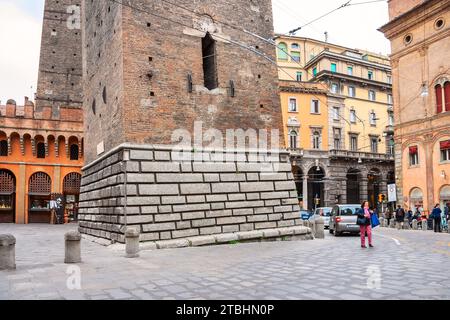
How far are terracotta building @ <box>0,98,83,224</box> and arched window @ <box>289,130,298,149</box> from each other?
19976 millimetres

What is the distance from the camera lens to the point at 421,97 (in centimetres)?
2897

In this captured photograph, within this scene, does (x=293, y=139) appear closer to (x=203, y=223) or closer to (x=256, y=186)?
(x=256, y=186)

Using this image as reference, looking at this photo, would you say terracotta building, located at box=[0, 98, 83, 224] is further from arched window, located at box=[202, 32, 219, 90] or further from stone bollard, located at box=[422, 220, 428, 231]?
stone bollard, located at box=[422, 220, 428, 231]

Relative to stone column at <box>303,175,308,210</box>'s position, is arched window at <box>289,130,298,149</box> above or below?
above

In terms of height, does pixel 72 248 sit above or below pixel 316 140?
below

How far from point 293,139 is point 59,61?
2234cm

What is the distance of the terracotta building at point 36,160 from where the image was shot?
2912 centimetres

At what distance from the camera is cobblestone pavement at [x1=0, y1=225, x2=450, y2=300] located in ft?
18.5

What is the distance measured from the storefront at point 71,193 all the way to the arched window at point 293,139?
20.3 m

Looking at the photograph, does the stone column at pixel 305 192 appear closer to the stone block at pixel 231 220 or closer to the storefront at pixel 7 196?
the storefront at pixel 7 196

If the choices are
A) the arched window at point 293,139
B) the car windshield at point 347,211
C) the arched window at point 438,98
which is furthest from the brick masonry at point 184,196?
the arched window at point 293,139

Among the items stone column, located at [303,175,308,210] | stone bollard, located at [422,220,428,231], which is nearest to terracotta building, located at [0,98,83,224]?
stone column, located at [303,175,308,210]

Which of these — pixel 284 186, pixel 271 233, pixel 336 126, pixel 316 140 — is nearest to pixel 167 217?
pixel 271 233

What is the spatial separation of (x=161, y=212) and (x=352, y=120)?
3683cm
